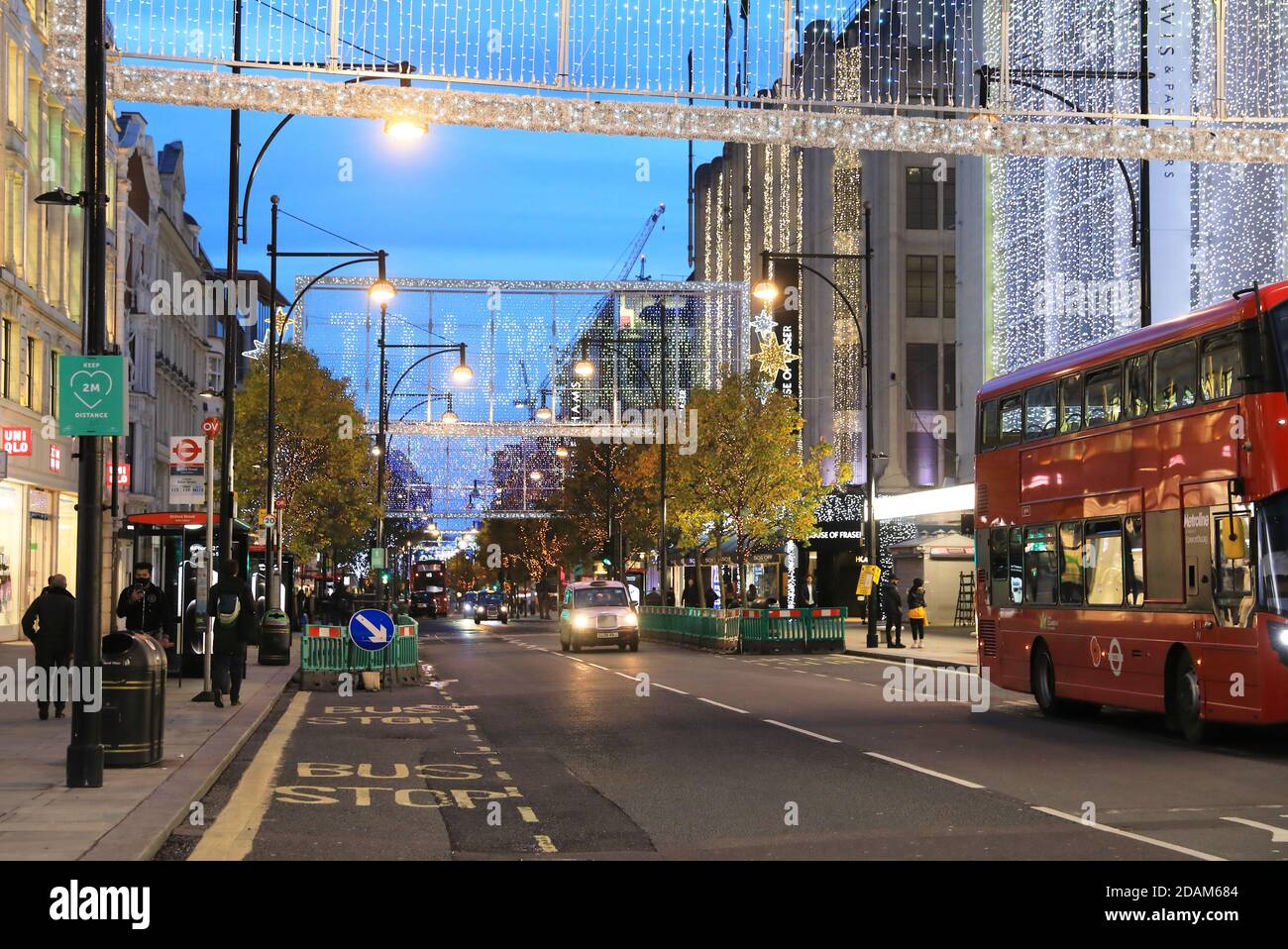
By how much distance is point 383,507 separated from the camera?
6191cm

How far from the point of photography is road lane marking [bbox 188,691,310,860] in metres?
11.0

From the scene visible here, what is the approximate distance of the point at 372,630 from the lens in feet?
85.9

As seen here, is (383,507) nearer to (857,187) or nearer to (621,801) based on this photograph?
(857,187)

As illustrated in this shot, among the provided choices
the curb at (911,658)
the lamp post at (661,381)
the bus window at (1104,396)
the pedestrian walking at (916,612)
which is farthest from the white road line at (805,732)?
the lamp post at (661,381)

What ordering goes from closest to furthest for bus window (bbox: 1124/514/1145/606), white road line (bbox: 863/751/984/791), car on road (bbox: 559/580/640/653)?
white road line (bbox: 863/751/984/791) → bus window (bbox: 1124/514/1145/606) → car on road (bbox: 559/580/640/653)

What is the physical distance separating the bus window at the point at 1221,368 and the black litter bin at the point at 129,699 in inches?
417

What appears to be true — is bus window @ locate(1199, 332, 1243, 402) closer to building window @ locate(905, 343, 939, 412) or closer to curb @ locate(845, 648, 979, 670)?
curb @ locate(845, 648, 979, 670)

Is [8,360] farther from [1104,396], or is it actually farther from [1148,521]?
[1148,521]

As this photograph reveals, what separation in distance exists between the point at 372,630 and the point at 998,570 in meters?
9.21

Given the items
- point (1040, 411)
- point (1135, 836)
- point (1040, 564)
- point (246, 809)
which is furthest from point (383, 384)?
point (1135, 836)

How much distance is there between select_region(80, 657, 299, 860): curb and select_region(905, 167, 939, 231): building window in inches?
2103

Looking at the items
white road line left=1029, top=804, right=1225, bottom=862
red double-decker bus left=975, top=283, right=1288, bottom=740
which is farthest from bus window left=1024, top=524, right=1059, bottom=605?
white road line left=1029, top=804, right=1225, bottom=862

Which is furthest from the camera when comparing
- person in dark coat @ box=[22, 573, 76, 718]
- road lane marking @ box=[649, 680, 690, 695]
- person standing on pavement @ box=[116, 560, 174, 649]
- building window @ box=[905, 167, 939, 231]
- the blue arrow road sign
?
building window @ box=[905, 167, 939, 231]

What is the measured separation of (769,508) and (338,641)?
29.1 metres
